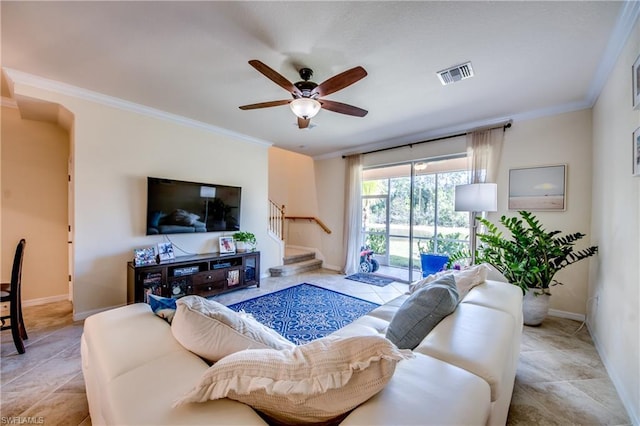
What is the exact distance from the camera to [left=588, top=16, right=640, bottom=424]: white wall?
1763 mm

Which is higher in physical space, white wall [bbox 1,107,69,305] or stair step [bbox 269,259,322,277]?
white wall [bbox 1,107,69,305]

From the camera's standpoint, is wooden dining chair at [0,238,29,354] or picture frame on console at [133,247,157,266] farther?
picture frame on console at [133,247,157,266]

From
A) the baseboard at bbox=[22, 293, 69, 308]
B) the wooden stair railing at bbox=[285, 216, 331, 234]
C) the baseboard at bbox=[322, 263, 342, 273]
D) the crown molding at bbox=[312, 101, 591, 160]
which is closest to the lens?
the crown molding at bbox=[312, 101, 591, 160]

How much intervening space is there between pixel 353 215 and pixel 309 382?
15.2ft

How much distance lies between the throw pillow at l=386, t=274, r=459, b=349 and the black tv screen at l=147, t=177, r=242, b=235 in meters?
3.35

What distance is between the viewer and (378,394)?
75 cm

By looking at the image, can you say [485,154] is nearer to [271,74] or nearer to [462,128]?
[462,128]

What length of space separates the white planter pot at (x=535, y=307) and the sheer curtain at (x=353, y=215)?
2.82 metres

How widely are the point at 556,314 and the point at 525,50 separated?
10.6 feet

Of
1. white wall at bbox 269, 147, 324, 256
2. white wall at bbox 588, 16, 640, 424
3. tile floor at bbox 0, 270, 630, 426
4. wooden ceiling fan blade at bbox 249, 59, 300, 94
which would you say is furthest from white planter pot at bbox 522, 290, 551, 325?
white wall at bbox 269, 147, 324, 256

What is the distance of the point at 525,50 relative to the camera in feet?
6.96

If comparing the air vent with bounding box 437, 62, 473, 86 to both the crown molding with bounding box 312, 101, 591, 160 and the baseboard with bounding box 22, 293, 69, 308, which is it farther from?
the baseboard with bounding box 22, 293, 69, 308

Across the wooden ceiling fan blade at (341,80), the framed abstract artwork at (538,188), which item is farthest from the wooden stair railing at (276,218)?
the framed abstract artwork at (538,188)

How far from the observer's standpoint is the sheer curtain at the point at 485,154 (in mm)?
3662
